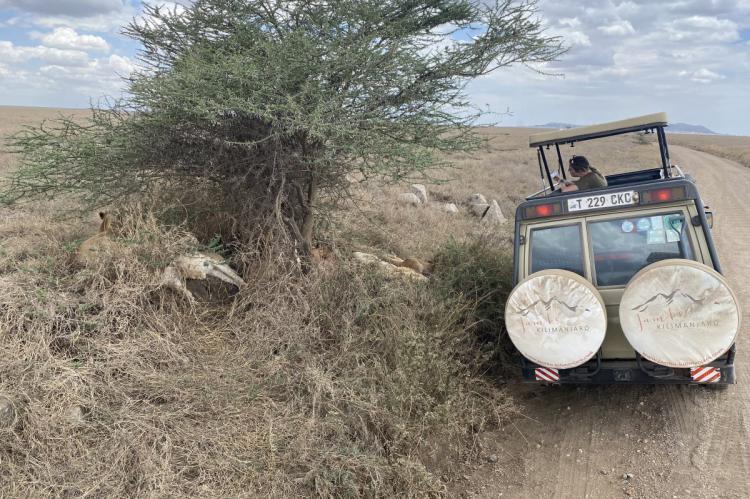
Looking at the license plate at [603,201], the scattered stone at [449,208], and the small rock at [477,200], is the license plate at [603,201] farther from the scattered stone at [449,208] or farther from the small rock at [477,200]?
the small rock at [477,200]

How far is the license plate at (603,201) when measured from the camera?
15.8 feet

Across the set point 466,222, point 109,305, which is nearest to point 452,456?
point 109,305

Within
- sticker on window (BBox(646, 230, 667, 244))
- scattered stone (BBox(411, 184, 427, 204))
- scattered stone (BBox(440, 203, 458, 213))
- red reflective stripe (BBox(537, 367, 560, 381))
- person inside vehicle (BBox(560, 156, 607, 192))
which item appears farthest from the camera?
scattered stone (BBox(411, 184, 427, 204))

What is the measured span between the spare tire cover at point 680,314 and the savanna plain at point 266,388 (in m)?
0.98

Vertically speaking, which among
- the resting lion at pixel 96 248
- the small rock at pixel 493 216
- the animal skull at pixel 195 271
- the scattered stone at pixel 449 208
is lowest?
the small rock at pixel 493 216

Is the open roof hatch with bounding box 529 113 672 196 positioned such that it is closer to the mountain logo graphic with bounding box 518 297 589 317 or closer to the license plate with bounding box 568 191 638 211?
the license plate with bounding box 568 191 638 211

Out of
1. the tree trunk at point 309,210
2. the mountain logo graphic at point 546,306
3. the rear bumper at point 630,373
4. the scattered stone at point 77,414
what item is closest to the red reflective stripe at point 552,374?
the rear bumper at point 630,373

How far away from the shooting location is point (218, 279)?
18.3 feet

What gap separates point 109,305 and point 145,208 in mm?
1698

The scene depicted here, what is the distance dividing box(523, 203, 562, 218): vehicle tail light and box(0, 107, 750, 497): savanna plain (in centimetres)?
108

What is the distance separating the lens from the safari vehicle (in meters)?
3.89

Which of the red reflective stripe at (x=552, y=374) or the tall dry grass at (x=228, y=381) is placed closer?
the tall dry grass at (x=228, y=381)

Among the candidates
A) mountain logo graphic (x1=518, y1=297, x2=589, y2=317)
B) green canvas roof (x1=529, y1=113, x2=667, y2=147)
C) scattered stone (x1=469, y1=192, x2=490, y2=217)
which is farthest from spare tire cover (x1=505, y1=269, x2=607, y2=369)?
scattered stone (x1=469, y1=192, x2=490, y2=217)

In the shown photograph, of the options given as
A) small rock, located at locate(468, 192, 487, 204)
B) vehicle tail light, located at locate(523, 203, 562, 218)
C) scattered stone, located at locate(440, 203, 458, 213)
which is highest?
vehicle tail light, located at locate(523, 203, 562, 218)
